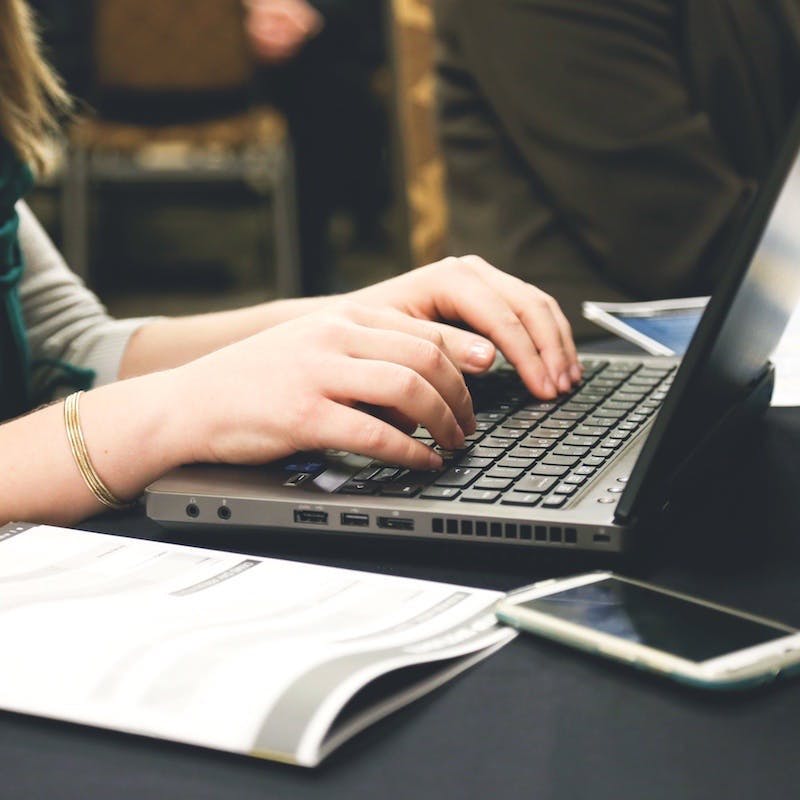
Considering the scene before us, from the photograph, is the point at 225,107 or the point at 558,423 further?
the point at 225,107

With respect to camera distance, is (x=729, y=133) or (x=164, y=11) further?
(x=164, y=11)

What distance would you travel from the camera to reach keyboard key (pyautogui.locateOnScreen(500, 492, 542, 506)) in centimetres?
54

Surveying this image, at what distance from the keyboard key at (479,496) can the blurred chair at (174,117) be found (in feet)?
9.57

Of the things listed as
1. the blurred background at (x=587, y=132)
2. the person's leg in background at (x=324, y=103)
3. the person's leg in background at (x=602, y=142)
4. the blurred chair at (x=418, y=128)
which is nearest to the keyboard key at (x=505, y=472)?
the blurred background at (x=587, y=132)

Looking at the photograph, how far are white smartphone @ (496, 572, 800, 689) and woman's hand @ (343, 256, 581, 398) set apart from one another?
0.90ft

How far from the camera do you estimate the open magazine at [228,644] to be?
1.24 feet

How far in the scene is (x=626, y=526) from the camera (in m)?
0.50

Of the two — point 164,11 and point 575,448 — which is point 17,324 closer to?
point 575,448

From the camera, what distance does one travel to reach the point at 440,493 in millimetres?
552

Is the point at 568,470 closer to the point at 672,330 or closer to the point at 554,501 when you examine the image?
the point at 554,501

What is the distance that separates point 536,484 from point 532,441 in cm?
9

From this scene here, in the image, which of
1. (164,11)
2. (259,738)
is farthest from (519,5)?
(164,11)

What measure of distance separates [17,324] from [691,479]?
627 millimetres

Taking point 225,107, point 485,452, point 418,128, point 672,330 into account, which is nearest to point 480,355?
point 485,452
